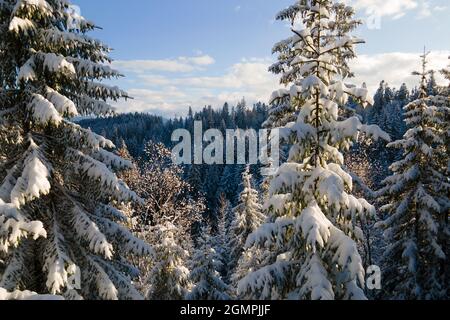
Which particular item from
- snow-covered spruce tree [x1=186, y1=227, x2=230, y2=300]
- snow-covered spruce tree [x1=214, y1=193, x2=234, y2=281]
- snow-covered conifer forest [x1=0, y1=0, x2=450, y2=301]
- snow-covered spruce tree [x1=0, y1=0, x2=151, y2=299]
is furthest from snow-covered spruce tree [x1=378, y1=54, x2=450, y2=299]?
snow-covered spruce tree [x1=0, y1=0, x2=151, y2=299]

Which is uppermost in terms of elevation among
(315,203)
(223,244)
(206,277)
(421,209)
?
(315,203)

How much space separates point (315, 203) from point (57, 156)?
20.9 feet

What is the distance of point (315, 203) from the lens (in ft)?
27.3

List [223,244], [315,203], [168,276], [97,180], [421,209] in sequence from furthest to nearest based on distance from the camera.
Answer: [223,244] < [421,209] < [168,276] < [97,180] < [315,203]

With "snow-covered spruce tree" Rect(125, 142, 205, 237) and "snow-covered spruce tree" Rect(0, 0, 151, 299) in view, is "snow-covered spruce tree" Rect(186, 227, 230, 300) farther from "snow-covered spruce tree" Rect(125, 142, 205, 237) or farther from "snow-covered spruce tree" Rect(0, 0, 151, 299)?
"snow-covered spruce tree" Rect(125, 142, 205, 237)

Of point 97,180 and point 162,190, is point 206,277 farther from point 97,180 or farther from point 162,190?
point 162,190

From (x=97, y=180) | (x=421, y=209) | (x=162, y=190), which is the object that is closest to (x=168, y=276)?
(x=97, y=180)

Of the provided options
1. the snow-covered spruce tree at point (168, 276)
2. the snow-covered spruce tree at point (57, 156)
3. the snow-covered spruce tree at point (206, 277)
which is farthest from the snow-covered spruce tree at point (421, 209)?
the snow-covered spruce tree at point (57, 156)

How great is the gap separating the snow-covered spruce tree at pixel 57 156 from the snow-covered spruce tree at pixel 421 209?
12.3 meters

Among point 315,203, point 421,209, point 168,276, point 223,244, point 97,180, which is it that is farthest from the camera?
point 223,244

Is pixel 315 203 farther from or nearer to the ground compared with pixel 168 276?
farther from the ground

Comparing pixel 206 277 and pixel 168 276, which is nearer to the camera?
pixel 206 277
